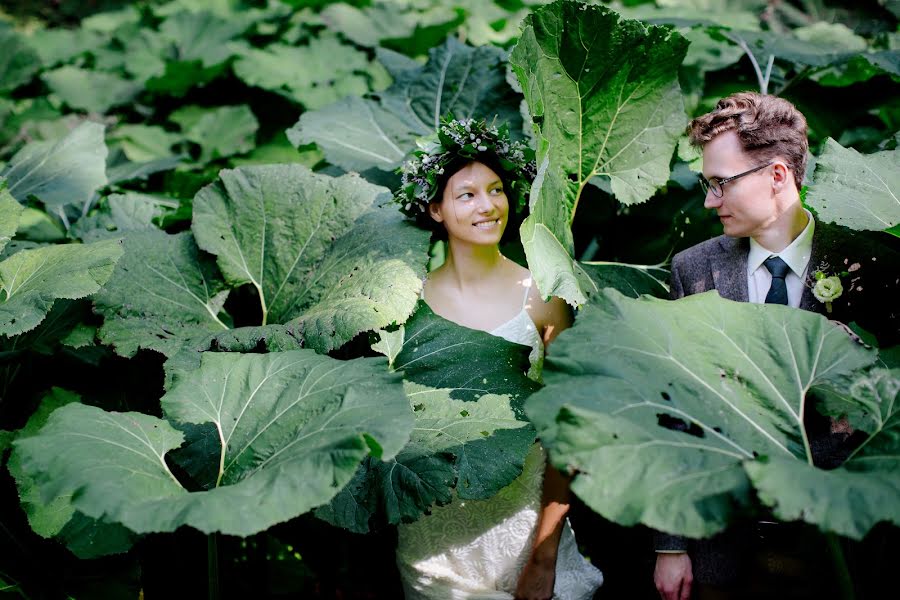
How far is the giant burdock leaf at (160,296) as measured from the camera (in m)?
2.24

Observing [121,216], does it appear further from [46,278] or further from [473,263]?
[473,263]

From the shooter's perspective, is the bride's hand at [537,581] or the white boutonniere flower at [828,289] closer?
the white boutonniere flower at [828,289]

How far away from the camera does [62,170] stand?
119 inches

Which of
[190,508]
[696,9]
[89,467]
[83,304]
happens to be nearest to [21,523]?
[83,304]

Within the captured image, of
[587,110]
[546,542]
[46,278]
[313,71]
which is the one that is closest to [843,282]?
[587,110]

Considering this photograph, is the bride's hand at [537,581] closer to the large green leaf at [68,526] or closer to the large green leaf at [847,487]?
the large green leaf at [847,487]

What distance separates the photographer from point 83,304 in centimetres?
240

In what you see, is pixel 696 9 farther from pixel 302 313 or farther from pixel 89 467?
pixel 89 467

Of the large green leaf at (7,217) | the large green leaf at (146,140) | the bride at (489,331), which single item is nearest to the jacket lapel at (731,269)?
the bride at (489,331)

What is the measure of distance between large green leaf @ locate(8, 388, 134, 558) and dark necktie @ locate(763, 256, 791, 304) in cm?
182

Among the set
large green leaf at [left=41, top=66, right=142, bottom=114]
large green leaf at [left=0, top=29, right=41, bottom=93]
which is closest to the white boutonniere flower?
large green leaf at [left=41, top=66, right=142, bottom=114]

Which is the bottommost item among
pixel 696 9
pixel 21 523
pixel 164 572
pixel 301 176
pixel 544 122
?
pixel 164 572

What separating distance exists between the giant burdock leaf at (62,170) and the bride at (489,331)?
148 cm

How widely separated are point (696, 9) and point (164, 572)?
165 inches
